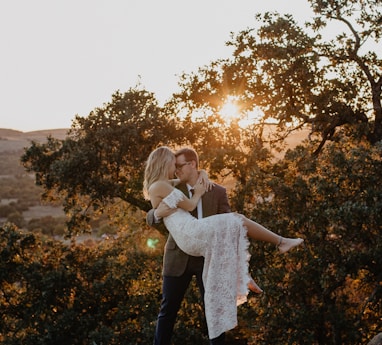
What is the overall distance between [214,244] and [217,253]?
9cm

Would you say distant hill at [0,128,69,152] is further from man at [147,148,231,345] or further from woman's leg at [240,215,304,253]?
woman's leg at [240,215,304,253]

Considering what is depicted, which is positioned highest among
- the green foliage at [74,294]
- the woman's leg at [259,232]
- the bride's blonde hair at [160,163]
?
the bride's blonde hair at [160,163]

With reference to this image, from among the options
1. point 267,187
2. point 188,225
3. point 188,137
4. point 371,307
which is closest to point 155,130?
point 188,137

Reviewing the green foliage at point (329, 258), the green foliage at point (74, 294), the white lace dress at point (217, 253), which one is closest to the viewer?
the white lace dress at point (217, 253)

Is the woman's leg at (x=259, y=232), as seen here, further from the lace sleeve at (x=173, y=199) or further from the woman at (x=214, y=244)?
the lace sleeve at (x=173, y=199)

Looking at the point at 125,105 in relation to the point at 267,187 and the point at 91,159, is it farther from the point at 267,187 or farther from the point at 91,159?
the point at 267,187

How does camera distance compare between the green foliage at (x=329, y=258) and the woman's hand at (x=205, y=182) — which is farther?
the green foliage at (x=329, y=258)

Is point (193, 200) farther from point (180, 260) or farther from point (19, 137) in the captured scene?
point (19, 137)

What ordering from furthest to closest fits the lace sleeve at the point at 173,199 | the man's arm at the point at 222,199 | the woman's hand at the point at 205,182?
the man's arm at the point at 222,199
the woman's hand at the point at 205,182
the lace sleeve at the point at 173,199

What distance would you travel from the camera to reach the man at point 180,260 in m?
5.25

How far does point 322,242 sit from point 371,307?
1588 mm

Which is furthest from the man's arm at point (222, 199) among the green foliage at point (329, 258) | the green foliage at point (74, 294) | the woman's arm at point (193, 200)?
the green foliage at point (74, 294)

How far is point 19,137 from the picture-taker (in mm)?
115188

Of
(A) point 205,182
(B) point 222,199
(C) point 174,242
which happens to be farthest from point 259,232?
(C) point 174,242
